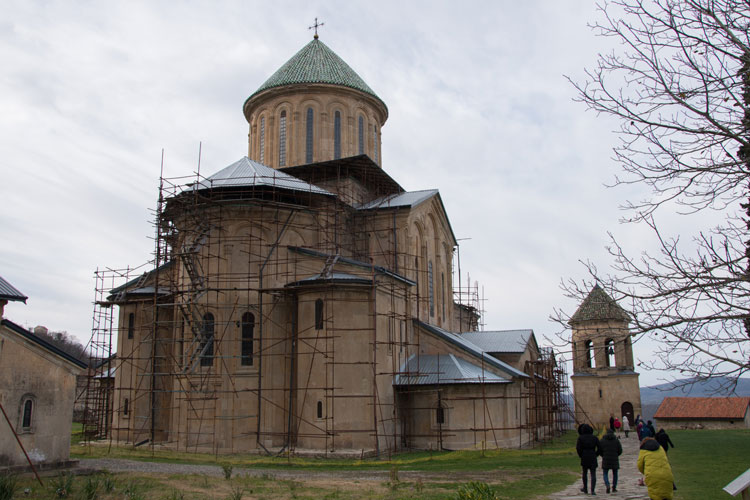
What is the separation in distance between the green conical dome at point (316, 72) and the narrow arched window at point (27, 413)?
60.3 feet

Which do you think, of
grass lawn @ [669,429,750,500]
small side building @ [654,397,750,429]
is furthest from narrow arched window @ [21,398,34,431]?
small side building @ [654,397,750,429]

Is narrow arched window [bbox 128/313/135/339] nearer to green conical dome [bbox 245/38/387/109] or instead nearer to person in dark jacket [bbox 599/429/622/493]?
green conical dome [bbox 245/38/387/109]

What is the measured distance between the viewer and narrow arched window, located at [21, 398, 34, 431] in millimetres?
14539

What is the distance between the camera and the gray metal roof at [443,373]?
22.1m

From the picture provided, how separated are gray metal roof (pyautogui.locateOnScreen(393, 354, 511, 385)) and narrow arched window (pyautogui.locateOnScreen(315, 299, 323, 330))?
322 cm

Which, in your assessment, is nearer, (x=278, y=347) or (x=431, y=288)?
(x=278, y=347)

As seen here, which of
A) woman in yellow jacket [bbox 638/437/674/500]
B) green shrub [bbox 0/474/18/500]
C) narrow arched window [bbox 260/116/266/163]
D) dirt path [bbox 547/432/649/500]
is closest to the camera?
woman in yellow jacket [bbox 638/437/674/500]

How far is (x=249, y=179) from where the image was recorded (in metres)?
22.5

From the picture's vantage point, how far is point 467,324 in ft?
121

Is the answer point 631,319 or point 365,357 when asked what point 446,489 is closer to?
point 631,319

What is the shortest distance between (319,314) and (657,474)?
13741 millimetres

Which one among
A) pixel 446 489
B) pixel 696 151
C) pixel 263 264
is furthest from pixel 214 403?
pixel 696 151

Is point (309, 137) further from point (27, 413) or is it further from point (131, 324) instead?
point (27, 413)

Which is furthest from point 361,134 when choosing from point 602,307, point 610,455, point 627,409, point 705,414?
point 705,414
